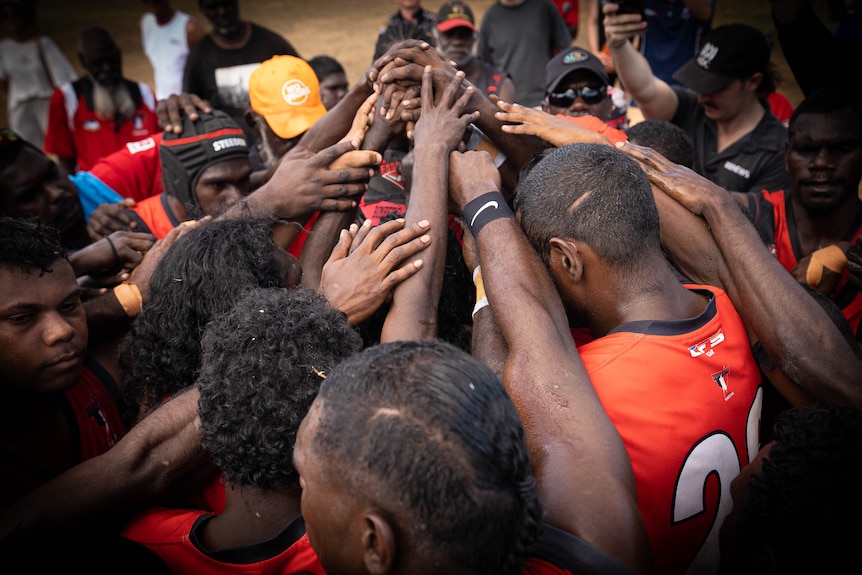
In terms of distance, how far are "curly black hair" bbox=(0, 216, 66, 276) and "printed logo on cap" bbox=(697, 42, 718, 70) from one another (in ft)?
14.4

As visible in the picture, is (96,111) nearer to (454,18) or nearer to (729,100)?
(454,18)

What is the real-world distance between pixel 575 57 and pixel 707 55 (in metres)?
0.99

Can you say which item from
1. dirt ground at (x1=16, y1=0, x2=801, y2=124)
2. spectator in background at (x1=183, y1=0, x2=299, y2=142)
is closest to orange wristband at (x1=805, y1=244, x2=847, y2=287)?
spectator in background at (x1=183, y1=0, x2=299, y2=142)

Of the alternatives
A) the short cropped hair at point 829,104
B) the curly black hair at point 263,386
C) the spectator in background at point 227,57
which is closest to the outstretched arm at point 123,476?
the curly black hair at point 263,386

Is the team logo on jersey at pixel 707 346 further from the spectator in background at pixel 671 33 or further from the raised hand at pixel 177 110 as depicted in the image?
the spectator in background at pixel 671 33

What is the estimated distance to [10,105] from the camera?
7.90 metres

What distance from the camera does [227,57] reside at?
247 inches

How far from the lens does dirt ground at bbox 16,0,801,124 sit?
11.9 meters

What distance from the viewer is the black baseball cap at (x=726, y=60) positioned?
15.3 ft

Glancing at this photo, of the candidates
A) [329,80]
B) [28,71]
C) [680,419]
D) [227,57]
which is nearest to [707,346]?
[680,419]

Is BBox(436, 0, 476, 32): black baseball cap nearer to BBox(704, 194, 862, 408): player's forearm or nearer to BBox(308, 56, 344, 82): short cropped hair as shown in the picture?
BBox(308, 56, 344, 82): short cropped hair

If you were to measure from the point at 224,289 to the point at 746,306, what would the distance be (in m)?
1.88

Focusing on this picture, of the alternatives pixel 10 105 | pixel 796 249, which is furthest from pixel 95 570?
pixel 10 105

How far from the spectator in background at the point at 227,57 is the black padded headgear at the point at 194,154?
2063mm
